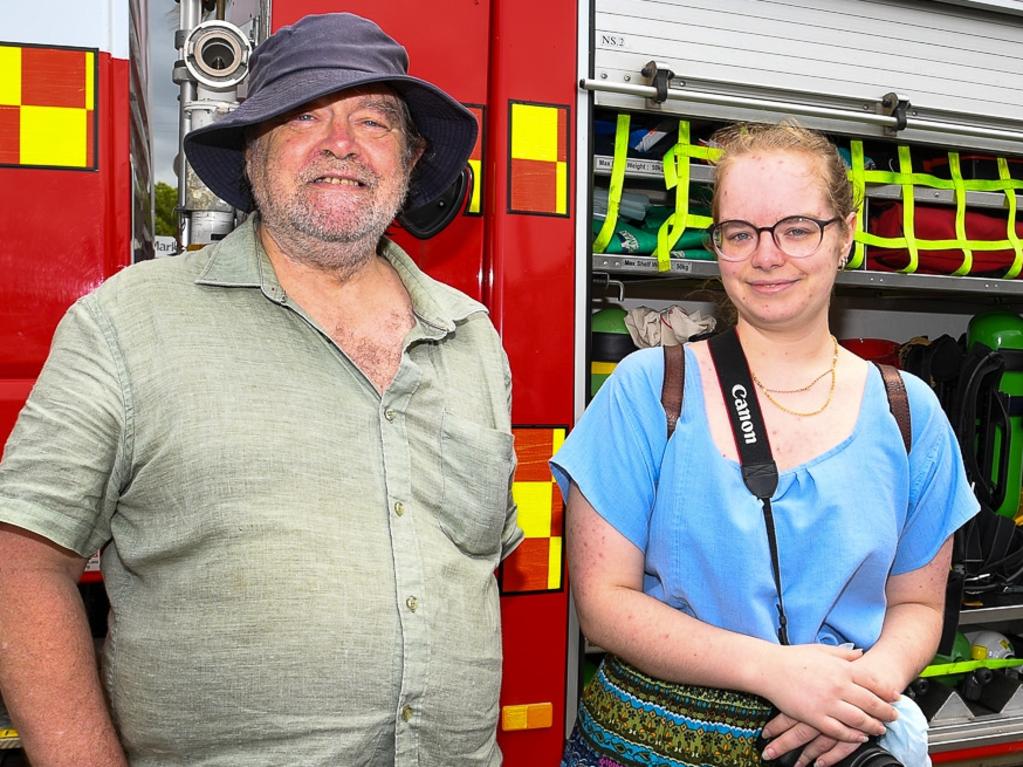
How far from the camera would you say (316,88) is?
4.64 feet

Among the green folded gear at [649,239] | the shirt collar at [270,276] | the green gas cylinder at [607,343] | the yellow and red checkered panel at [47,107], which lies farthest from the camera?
the green gas cylinder at [607,343]

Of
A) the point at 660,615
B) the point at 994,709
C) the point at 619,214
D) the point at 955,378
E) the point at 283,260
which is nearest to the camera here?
the point at 660,615

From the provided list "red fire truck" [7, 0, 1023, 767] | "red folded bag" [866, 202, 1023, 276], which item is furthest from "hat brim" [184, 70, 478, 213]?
"red folded bag" [866, 202, 1023, 276]

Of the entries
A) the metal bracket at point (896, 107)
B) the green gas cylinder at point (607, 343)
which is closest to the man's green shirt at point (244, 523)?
the green gas cylinder at point (607, 343)

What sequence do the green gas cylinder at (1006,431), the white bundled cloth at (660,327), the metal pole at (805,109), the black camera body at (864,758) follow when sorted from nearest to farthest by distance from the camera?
the black camera body at (864,758), the metal pole at (805,109), the white bundled cloth at (660,327), the green gas cylinder at (1006,431)

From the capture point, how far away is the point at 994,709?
2.96 metres

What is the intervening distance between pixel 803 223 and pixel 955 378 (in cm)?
207

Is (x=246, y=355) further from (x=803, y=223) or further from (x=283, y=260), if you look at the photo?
(x=803, y=223)

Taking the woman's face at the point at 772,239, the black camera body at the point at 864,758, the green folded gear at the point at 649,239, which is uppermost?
the green folded gear at the point at 649,239

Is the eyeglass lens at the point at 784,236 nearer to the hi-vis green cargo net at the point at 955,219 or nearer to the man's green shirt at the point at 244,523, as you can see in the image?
the man's green shirt at the point at 244,523

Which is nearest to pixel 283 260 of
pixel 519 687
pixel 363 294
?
pixel 363 294

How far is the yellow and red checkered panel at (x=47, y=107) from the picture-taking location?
1.75 m

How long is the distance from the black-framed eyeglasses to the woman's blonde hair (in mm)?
46

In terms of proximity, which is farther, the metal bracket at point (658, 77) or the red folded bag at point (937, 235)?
the red folded bag at point (937, 235)
